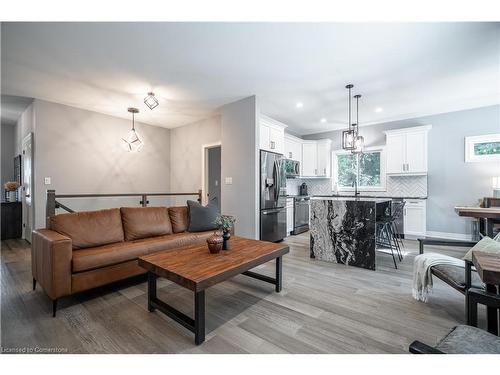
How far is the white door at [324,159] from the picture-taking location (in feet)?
21.2

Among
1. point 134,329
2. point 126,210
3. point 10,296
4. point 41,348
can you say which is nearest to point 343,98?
point 126,210

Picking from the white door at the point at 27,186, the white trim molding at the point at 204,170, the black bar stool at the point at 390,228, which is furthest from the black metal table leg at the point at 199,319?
the white door at the point at 27,186

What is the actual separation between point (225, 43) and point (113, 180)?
4.14 metres

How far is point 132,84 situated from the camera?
358 cm

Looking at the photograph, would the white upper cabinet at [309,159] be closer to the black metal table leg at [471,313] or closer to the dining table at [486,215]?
the dining table at [486,215]

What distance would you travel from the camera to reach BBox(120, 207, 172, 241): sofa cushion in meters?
2.96

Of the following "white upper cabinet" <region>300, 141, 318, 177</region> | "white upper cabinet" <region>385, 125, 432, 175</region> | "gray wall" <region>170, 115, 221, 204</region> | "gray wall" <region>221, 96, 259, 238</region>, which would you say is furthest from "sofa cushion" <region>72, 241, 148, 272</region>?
"white upper cabinet" <region>385, 125, 432, 175</region>

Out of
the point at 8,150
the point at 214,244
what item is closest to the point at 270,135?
the point at 214,244

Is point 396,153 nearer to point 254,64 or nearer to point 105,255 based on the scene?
point 254,64

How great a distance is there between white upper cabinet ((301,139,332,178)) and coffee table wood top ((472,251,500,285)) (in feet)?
16.9

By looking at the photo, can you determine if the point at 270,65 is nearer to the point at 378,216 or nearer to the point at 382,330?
the point at 378,216

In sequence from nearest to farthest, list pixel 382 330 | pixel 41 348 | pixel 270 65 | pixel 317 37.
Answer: pixel 41 348 → pixel 382 330 → pixel 317 37 → pixel 270 65

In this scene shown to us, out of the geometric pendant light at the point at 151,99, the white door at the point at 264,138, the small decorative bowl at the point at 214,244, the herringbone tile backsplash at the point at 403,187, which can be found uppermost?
the geometric pendant light at the point at 151,99

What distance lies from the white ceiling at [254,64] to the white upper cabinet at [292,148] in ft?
4.16
